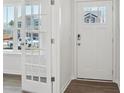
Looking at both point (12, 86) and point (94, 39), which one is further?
point (94, 39)

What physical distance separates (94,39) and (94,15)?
2.19 feet

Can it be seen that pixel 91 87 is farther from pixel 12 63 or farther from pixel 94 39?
pixel 12 63

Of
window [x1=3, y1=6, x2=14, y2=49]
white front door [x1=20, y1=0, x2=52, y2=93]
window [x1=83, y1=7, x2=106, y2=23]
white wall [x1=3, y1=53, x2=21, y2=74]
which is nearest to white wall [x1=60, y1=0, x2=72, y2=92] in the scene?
white front door [x1=20, y1=0, x2=52, y2=93]

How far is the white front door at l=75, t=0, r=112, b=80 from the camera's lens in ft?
16.2

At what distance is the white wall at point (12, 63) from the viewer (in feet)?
18.4

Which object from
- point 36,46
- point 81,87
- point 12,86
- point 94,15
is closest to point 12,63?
point 12,86

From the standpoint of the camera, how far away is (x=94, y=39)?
16.5 ft

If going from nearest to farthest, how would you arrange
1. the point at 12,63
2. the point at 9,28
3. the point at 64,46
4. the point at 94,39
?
the point at 64,46
the point at 94,39
the point at 12,63
the point at 9,28

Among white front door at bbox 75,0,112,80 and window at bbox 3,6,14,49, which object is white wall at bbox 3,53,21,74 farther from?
white front door at bbox 75,0,112,80

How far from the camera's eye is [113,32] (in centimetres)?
489

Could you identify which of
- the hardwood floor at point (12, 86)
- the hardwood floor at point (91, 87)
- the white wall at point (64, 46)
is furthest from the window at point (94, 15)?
the hardwood floor at point (12, 86)

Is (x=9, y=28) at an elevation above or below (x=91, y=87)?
above

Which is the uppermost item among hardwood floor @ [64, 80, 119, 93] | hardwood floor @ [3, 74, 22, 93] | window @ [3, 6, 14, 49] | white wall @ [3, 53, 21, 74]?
window @ [3, 6, 14, 49]

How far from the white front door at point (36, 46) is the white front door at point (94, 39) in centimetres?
177
